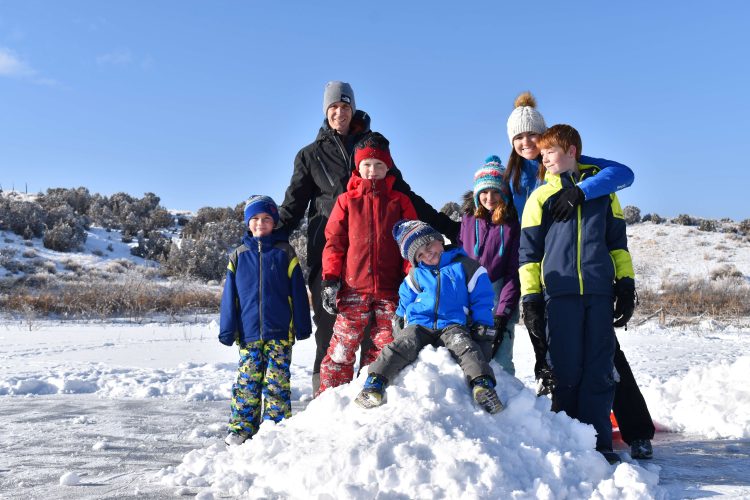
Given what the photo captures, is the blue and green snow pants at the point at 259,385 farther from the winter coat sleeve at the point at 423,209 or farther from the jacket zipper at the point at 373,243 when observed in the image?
the winter coat sleeve at the point at 423,209

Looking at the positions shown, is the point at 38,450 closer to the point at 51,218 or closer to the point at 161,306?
the point at 161,306

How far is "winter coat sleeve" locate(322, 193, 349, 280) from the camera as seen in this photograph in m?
4.20

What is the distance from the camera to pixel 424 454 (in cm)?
289

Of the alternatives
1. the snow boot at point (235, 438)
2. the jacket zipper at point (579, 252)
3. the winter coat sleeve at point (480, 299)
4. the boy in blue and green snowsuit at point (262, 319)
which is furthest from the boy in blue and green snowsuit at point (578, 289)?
the snow boot at point (235, 438)

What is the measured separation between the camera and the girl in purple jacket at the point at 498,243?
A: 14.0 feet

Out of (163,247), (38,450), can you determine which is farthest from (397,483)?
(163,247)

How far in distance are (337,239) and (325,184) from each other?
587mm

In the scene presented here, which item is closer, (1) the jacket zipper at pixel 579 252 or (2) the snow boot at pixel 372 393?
(2) the snow boot at pixel 372 393

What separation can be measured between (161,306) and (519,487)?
490 inches

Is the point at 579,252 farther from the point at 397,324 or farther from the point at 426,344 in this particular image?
the point at 397,324

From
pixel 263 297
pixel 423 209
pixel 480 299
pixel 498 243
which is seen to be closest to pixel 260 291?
pixel 263 297

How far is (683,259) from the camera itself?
82.1 ft

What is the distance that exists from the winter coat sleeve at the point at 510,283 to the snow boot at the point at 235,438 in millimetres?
1841

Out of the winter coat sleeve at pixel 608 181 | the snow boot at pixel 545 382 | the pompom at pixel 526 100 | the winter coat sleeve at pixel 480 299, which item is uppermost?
the pompom at pixel 526 100
